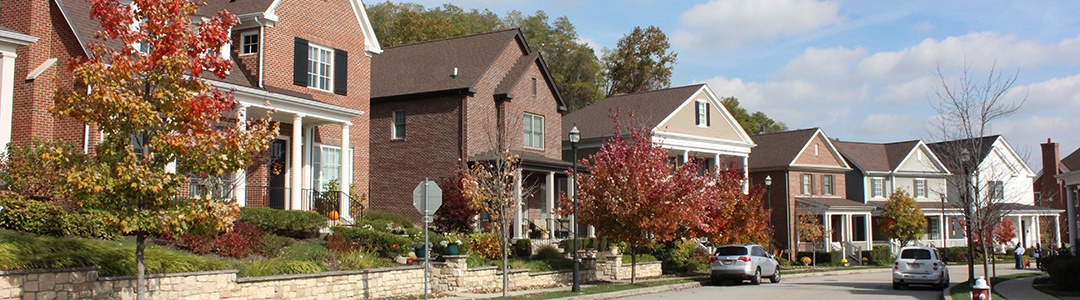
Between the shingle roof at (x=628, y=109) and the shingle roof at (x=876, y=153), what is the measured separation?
18.6 metres

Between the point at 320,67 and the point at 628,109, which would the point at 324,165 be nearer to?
the point at 320,67

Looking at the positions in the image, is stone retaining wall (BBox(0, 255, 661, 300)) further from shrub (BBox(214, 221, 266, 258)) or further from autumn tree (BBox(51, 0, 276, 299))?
autumn tree (BBox(51, 0, 276, 299))

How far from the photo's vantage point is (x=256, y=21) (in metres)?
24.6

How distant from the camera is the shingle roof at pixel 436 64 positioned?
32250 millimetres

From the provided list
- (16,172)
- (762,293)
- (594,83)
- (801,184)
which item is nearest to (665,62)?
(594,83)

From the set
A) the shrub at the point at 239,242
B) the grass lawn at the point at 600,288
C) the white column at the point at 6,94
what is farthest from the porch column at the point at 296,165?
the grass lawn at the point at 600,288

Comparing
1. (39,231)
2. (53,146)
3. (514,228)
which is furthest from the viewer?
(514,228)

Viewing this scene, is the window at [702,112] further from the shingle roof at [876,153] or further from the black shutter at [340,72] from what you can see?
the black shutter at [340,72]

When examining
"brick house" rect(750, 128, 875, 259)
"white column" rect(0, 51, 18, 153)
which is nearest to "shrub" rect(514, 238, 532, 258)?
"white column" rect(0, 51, 18, 153)

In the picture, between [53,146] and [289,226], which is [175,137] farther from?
[289,226]

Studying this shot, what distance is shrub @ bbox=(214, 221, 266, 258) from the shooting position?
17.6 meters

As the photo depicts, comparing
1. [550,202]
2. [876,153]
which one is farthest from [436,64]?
[876,153]

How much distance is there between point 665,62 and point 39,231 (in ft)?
174

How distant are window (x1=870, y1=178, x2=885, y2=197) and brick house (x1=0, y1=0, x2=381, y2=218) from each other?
3796 centimetres
